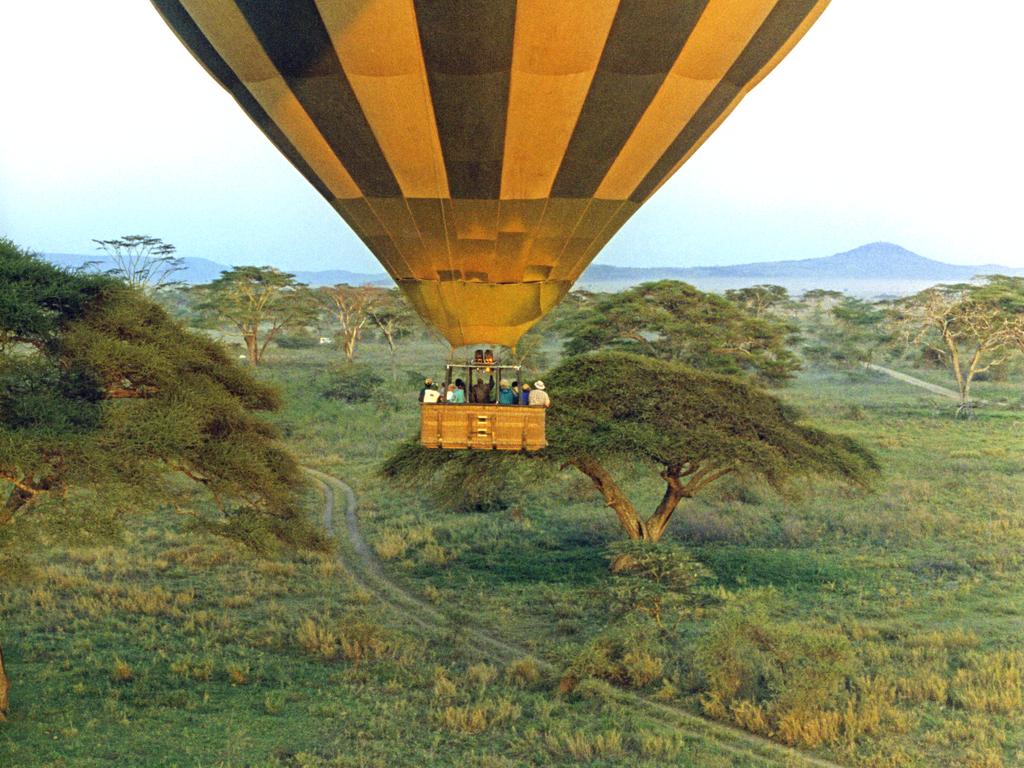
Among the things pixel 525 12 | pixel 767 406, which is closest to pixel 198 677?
pixel 525 12

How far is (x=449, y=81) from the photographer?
24.8ft

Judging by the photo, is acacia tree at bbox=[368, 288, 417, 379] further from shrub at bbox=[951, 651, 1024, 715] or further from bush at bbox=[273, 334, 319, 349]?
shrub at bbox=[951, 651, 1024, 715]

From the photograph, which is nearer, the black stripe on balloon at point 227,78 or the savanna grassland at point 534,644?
the black stripe on balloon at point 227,78

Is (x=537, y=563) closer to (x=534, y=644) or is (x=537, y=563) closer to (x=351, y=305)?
(x=534, y=644)

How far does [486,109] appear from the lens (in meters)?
7.73

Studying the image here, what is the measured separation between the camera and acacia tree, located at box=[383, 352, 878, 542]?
15.4m

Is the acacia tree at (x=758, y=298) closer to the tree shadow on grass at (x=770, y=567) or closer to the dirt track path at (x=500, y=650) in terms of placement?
the tree shadow on grass at (x=770, y=567)

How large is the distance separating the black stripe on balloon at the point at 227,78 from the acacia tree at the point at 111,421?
11.5ft

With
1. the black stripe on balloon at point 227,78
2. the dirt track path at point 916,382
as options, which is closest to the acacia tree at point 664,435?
the black stripe on balloon at point 227,78

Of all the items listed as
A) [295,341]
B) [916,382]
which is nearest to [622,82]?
[916,382]

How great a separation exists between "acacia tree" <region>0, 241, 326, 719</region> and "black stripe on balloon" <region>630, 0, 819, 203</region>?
584 cm

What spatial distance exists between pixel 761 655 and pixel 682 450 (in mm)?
4786

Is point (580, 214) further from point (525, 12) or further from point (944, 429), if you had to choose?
point (944, 429)

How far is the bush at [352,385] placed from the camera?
130ft
